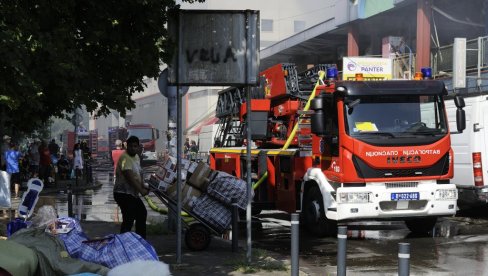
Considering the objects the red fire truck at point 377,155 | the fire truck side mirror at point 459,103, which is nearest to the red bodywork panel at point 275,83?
the red fire truck at point 377,155

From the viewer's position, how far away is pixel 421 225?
37.8 ft

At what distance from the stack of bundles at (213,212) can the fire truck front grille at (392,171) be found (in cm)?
230

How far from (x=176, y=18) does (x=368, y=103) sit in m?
4.00

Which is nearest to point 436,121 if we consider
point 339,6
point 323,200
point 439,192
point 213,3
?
point 439,192

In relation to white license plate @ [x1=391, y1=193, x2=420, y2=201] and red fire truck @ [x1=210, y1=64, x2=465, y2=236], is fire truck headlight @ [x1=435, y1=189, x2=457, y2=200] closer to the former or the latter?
red fire truck @ [x1=210, y1=64, x2=465, y2=236]

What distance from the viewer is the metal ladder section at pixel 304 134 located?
11664 mm

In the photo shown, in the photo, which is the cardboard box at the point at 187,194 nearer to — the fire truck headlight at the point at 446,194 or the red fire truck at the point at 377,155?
the red fire truck at the point at 377,155

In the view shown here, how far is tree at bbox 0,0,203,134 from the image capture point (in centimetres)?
573

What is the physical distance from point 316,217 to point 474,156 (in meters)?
3.71

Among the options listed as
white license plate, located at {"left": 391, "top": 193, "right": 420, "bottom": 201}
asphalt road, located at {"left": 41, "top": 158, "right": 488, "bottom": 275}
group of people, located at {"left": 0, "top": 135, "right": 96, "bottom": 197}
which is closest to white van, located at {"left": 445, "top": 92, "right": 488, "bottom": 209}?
asphalt road, located at {"left": 41, "top": 158, "right": 488, "bottom": 275}

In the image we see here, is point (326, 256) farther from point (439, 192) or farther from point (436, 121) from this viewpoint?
point (436, 121)

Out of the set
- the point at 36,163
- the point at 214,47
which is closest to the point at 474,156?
the point at 214,47

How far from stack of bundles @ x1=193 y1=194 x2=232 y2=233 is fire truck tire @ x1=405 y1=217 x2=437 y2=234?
3990 mm

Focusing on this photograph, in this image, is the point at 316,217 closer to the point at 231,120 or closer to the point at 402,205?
the point at 402,205
